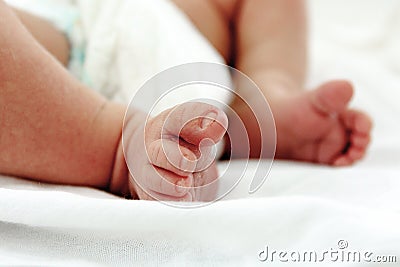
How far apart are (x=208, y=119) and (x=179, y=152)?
0.03 metres

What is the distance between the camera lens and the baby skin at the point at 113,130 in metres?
0.42

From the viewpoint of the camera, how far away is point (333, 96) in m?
0.60

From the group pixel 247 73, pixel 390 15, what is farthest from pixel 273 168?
pixel 390 15

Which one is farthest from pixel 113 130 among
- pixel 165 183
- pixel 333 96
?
pixel 333 96

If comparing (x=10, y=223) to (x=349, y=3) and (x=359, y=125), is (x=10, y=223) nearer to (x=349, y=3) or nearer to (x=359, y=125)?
(x=359, y=125)

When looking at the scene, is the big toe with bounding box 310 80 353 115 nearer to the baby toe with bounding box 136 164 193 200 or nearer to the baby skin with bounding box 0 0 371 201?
the baby skin with bounding box 0 0 371 201

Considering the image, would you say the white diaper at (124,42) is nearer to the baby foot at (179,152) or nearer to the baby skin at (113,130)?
the baby skin at (113,130)

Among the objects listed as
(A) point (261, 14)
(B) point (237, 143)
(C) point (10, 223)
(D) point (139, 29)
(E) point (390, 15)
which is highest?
(E) point (390, 15)

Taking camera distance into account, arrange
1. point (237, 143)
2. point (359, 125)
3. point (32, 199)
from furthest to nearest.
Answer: point (359, 125) < point (237, 143) < point (32, 199)

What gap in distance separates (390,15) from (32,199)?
0.77 m

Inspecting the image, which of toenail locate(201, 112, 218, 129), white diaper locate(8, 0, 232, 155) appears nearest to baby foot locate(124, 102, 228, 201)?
toenail locate(201, 112, 218, 129)

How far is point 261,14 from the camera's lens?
29.7 inches

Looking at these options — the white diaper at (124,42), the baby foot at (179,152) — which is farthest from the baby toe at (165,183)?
the white diaper at (124,42)

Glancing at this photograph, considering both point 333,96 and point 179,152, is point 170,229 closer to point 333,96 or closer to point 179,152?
point 179,152
